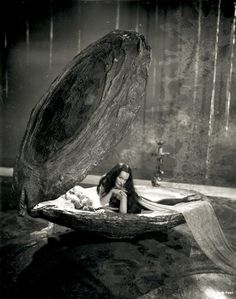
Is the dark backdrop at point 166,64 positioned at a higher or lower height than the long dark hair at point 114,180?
higher

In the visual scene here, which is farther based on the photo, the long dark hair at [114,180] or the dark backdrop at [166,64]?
the dark backdrop at [166,64]

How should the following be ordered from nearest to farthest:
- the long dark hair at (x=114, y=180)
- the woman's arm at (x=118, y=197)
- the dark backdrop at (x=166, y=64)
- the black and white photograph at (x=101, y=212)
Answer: the black and white photograph at (x=101, y=212)
the woman's arm at (x=118, y=197)
the long dark hair at (x=114, y=180)
the dark backdrop at (x=166, y=64)

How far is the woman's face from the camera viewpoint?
3465 mm

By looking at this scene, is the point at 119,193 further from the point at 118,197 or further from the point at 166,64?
the point at 166,64

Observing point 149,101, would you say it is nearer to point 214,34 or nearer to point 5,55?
point 214,34

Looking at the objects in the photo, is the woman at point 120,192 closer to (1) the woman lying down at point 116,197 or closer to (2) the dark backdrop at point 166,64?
(1) the woman lying down at point 116,197

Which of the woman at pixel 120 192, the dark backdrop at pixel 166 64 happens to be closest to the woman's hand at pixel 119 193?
the woman at pixel 120 192

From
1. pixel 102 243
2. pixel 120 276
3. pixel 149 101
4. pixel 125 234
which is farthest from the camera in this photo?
pixel 149 101

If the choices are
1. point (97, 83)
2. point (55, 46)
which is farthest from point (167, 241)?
point (55, 46)

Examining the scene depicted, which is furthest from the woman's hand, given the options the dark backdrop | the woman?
the dark backdrop

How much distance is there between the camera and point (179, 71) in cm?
693

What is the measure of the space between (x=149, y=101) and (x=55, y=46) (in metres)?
2.53

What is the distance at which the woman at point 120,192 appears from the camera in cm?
344

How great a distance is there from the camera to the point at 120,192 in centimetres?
346
